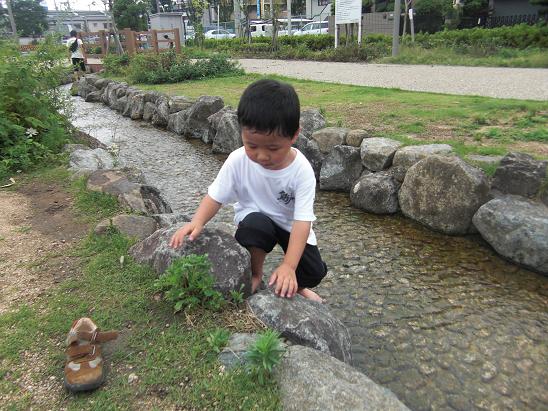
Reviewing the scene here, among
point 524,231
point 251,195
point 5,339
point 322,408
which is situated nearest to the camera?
point 322,408

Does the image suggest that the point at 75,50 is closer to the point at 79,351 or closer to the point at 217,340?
the point at 79,351

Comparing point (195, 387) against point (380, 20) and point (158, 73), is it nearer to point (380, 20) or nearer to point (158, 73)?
point (158, 73)

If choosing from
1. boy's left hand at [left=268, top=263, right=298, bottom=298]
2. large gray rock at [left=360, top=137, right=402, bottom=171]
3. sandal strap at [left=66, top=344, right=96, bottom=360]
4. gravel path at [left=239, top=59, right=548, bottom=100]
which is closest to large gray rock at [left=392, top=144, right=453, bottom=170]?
large gray rock at [left=360, top=137, right=402, bottom=171]

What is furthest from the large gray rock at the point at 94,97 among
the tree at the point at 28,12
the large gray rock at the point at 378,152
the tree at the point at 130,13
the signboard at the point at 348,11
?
the tree at the point at 28,12

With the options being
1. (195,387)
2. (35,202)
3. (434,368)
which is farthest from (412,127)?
(195,387)

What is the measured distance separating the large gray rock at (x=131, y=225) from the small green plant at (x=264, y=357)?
166 cm

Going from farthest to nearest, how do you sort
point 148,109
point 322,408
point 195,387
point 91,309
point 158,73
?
1. point 158,73
2. point 148,109
3. point 91,309
4. point 195,387
5. point 322,408

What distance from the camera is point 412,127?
5.79m

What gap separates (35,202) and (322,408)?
351 cm

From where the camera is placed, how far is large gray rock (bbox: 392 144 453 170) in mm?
4598

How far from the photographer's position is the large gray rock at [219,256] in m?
2.39

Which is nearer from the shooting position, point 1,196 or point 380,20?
point 1,196

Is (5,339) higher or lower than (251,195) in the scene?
lower

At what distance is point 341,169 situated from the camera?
17.7 ft
